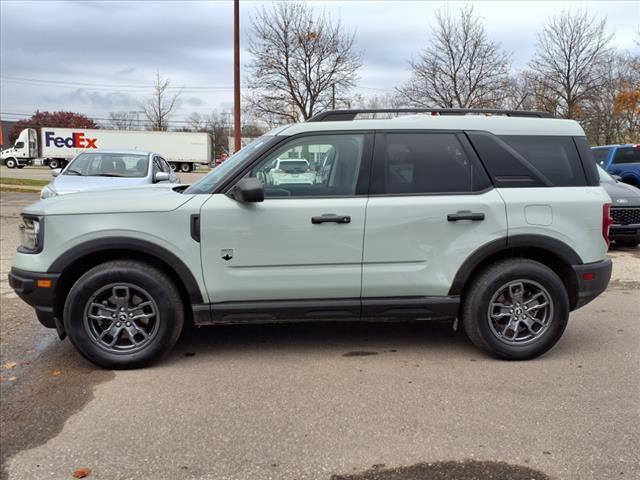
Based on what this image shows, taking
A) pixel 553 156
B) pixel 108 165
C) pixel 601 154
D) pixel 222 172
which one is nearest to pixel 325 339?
pixel 222 172

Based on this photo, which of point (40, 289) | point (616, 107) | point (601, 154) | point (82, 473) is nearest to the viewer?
point (82, 473)

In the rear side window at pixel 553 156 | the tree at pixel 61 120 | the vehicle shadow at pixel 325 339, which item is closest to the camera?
the rear side window at pixel 553 156

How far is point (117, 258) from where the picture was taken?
4141 mm

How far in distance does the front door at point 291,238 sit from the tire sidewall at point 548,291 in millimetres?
988

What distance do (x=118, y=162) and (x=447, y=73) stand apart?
20478 millimetres

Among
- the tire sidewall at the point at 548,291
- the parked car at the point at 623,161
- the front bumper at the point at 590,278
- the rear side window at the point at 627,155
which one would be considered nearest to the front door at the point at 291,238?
the tire sidewall at the point at 548,291

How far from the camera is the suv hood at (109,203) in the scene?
3984 mm

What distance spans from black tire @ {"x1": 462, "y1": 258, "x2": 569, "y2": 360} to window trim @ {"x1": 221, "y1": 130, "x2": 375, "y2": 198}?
1.17 meters

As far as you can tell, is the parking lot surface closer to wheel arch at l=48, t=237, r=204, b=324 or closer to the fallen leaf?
the fallen leaf

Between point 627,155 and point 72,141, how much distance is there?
141 feet

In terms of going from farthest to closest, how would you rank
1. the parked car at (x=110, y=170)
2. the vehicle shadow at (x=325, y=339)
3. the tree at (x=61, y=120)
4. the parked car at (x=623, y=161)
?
the tree at (x=61, y=120)
the parked car at (x=623, y=161)
the parked car at (x=110, y=170)
the vehicle shadow at (x=325, y=339)

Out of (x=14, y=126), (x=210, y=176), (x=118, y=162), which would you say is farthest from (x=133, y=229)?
(x=14, y=126)

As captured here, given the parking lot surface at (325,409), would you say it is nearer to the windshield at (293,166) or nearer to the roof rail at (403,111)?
the windshield at (293,166)

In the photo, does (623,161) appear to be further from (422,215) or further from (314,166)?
(314,166)
